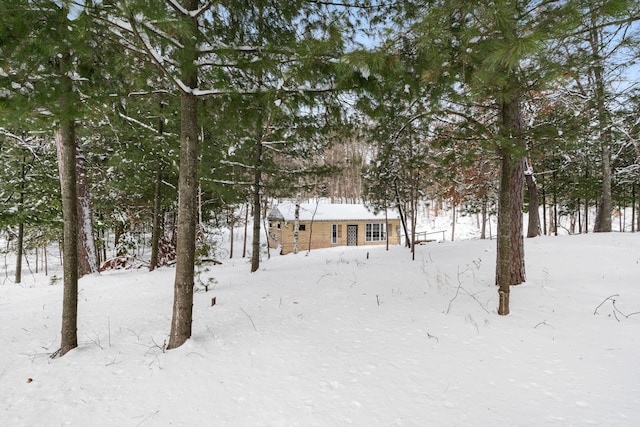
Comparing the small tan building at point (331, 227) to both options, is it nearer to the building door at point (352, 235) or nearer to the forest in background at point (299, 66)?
the building door at point (352, 235)

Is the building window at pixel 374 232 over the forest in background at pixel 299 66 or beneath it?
beneath

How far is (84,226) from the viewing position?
367 inches

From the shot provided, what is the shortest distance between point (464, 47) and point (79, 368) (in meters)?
5.35

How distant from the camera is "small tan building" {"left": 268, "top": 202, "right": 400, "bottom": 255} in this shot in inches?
904

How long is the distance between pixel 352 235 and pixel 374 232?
6.47 feet

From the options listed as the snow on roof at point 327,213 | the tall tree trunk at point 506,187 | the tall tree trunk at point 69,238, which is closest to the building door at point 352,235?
the snow on roof at point 327,213

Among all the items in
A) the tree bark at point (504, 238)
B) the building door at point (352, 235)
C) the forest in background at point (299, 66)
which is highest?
the forest in background at point (299, 66)

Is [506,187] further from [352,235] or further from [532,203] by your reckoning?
[352,235]

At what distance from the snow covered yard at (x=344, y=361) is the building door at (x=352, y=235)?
1802 cm

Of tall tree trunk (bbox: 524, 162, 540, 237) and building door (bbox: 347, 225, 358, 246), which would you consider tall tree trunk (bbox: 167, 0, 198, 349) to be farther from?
building door (bbox: 347, 225, 358, 246)

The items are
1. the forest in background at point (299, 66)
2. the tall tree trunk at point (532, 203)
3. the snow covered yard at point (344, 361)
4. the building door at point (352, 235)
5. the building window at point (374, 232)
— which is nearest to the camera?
the snow covered yard at point (344, 361)

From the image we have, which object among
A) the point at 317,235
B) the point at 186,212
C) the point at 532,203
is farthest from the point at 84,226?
the point at 532,203

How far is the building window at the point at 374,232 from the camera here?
2448 cm

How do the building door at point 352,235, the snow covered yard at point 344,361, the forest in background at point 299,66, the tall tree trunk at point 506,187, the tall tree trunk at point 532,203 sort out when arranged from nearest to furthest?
the snow covered yard at point 344,361 < the forest in background at point 299,66 < the tall tree trunk at point 506,187 < the tall tree trunk at point 532,203 < the building door at point 352,235
